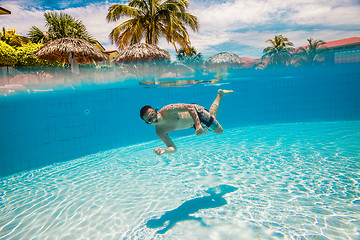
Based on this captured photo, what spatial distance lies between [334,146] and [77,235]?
7.22 meters

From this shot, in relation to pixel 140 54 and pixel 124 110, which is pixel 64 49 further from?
pixel 124 110

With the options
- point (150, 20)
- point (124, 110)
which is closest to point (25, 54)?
point (150, 20)

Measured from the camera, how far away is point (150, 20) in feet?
50.7

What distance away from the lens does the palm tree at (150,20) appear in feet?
49.2

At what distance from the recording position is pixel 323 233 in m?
2.73

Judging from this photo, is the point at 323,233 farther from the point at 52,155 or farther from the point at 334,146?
the point at 52,155

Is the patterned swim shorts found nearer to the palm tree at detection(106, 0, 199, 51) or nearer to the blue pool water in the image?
the blue pool water

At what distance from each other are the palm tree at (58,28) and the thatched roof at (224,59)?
53.1 ft

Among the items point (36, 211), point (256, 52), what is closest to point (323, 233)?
point (36, 211)

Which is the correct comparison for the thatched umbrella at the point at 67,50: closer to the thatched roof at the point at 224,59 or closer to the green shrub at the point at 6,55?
the thatched roof at the point at 224,59

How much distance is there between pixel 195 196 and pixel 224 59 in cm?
925

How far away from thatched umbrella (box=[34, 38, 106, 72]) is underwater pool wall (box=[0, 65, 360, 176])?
61.9 inches

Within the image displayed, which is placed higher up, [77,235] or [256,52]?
[256,52]

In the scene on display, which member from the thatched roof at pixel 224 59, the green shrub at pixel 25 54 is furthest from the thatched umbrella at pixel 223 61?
the green shrub at pixel 25 54
